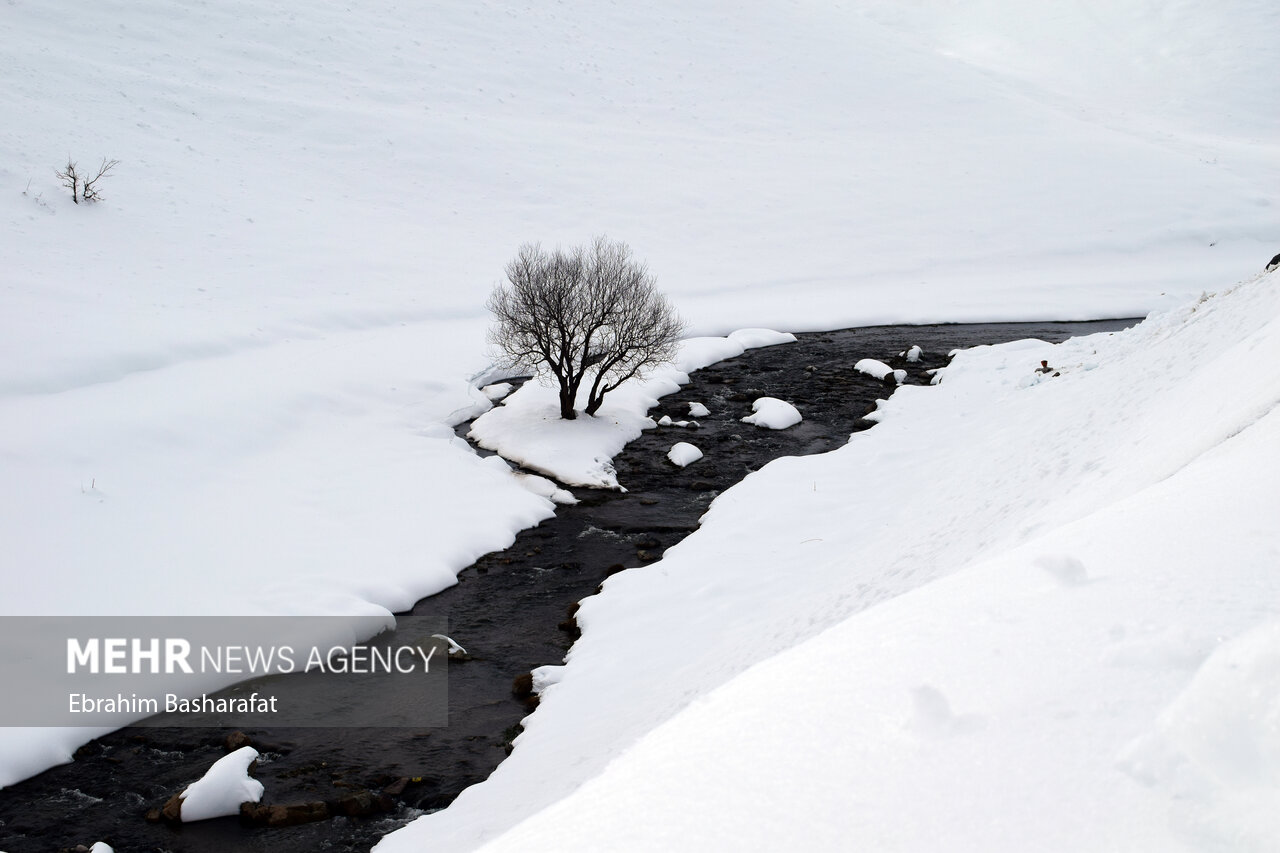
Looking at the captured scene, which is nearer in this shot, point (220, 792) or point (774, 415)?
point (220, 792)

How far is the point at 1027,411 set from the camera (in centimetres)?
1852

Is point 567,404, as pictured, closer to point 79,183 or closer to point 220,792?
point 220,792

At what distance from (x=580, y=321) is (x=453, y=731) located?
1354 cm

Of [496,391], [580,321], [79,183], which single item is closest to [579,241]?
[496,391]

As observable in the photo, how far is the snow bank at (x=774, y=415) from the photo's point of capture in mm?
24094

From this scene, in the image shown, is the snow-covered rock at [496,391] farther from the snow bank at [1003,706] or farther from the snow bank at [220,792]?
the snow bank at [220,792]

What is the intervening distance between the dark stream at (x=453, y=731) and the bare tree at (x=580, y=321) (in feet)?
8.20

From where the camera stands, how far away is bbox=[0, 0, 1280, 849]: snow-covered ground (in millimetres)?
9523

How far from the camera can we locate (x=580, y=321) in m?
23.2

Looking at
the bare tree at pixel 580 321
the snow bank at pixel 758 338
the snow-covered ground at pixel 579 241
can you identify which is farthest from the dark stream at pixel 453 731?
the snow bank at pixel 758 338

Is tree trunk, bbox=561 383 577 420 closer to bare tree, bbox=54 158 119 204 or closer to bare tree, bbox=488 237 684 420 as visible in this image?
bare tree, bbox=488 237 684 420

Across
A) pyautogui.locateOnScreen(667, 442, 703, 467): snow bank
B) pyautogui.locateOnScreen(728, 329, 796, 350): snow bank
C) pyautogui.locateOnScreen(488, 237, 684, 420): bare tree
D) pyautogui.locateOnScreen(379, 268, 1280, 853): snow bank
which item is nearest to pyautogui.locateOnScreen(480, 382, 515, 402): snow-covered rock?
pyautogui.locateOnScreen(488, 237, 684, 420): bare tree

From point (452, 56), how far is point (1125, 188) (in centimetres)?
4338

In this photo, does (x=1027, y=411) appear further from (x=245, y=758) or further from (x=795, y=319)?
(x=795, y=319)
